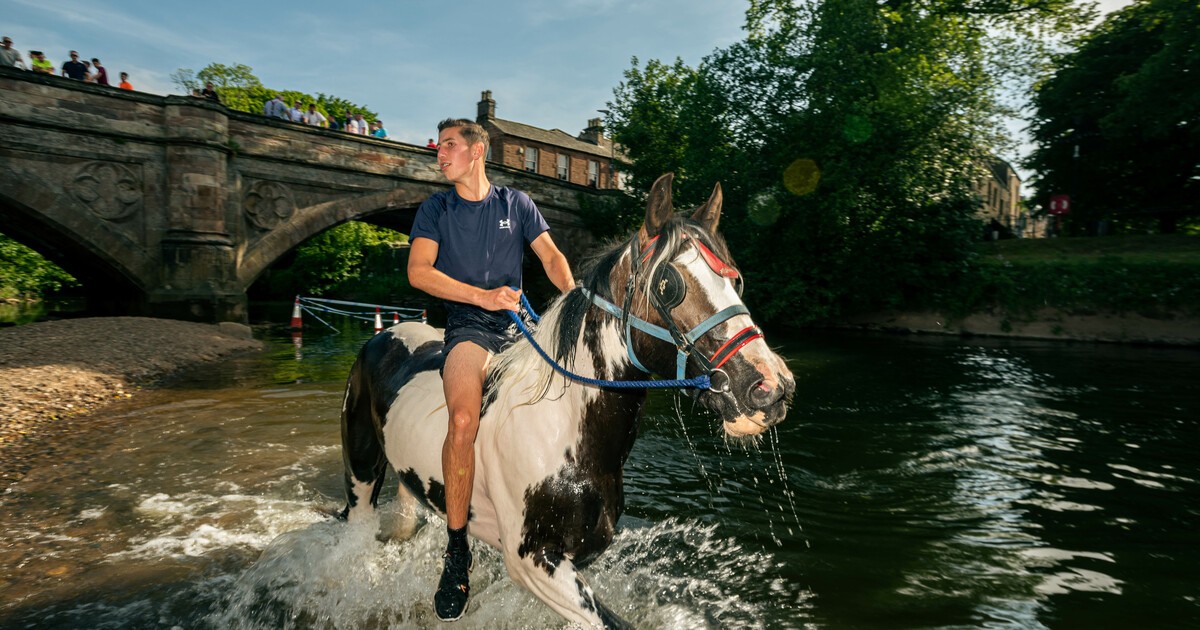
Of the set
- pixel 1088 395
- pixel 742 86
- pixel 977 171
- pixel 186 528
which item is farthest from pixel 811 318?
pixel 186 528

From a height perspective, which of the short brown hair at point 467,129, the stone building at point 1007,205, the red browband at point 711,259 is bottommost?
the red browband at point 711,259

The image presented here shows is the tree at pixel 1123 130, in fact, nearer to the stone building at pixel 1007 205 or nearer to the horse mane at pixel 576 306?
the stone building at pixel 1007 205

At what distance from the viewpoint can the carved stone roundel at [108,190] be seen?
17156 millimetres

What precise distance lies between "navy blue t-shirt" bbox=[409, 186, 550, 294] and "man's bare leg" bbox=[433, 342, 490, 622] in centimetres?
40

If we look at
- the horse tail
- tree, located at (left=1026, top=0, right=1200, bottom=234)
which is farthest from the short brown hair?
tree, located at (left=1026, top=0, right=1200, bottom=234)

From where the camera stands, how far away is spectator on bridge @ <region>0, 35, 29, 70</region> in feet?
54.4

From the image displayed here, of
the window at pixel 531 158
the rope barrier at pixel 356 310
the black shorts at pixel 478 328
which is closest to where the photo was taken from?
the black shorts at pixel 478 328

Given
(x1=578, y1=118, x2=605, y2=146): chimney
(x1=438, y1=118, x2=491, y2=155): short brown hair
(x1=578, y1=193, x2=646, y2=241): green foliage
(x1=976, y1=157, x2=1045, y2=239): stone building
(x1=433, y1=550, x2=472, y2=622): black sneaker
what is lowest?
(x1=433, y1=550, x2=472, y2=622): black sneaker

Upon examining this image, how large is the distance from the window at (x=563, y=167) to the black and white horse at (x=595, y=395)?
5482 centimetres

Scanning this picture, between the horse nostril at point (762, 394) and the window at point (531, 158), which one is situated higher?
the window at point (531, 158)

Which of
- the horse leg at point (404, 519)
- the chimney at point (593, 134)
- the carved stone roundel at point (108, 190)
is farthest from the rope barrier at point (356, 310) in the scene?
the chimney at point (593, 134)

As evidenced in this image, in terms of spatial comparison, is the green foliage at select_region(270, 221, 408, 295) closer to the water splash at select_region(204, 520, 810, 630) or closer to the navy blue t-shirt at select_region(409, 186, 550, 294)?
the water splash at select_region(204, 520, 810, 630)

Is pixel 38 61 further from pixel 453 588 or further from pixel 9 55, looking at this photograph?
pixel 453 588

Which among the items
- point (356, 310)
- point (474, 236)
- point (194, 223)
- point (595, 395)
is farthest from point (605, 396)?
point (356, 310)
